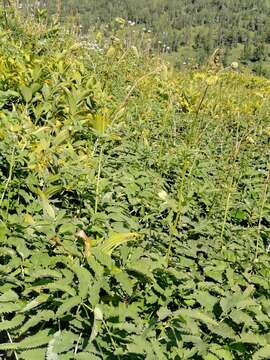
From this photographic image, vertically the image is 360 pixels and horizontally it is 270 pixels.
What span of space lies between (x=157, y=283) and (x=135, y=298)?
0.41ft

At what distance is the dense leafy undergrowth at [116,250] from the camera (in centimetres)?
177

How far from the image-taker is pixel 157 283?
212 cm

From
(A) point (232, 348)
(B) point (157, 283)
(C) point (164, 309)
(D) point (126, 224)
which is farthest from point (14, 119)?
(A) point (232, 348)

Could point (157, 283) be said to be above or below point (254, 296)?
above

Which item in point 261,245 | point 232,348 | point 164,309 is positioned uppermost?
point 164,309

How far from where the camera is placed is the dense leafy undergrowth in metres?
1.77

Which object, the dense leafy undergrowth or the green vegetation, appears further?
the green vegetation

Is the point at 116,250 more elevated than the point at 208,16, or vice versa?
the point at 116,250

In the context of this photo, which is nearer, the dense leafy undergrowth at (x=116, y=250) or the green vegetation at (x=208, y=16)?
the dense leafy undergrowth at (x=116, y=250)

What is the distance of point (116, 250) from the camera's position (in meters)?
2.21

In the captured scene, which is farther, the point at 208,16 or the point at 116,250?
the point at 208,16

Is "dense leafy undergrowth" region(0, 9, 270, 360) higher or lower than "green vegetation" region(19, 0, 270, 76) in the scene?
higher

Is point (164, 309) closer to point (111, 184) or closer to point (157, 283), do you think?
point (157, 283)

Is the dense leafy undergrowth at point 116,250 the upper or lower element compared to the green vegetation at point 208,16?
upper
